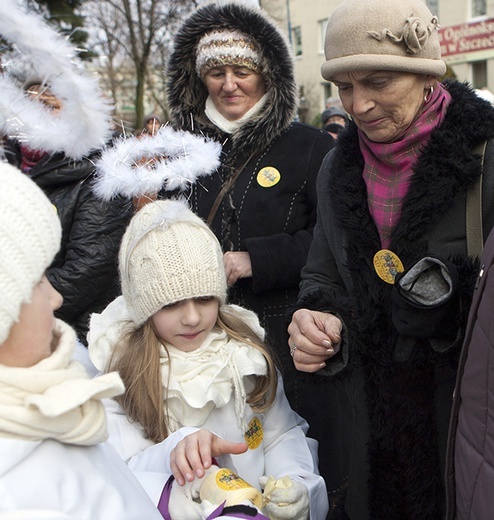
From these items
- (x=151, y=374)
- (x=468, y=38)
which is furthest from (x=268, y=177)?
(x=468, y=38)

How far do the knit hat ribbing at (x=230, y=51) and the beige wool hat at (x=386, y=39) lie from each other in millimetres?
807

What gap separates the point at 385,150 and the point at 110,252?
4.60ft

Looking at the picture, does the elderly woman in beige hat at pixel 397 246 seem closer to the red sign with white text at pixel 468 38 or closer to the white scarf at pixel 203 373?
the white scarf at pixel 203 373

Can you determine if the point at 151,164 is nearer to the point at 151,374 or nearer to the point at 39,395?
the point at 151,374

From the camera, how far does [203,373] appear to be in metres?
2.00

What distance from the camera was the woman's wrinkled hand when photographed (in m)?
1.87

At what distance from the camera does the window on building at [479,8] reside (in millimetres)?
20938

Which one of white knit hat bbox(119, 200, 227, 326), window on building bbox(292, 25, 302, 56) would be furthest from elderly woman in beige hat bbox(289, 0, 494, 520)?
window on building bbox(292, 25, 302, 56)

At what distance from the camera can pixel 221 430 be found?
79.0 inches

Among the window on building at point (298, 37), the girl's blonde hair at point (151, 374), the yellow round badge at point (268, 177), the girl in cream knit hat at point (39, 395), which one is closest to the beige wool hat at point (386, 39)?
the yellow round badge at point (268, 177)

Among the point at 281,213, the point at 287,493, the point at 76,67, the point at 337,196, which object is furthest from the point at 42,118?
the point at 287,493

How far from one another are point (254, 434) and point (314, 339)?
412 mm

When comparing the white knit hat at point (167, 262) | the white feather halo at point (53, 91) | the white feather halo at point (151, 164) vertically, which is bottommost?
the white knit hat at point (167, 262)

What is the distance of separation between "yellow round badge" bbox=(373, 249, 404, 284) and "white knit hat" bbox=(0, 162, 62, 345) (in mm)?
1048
